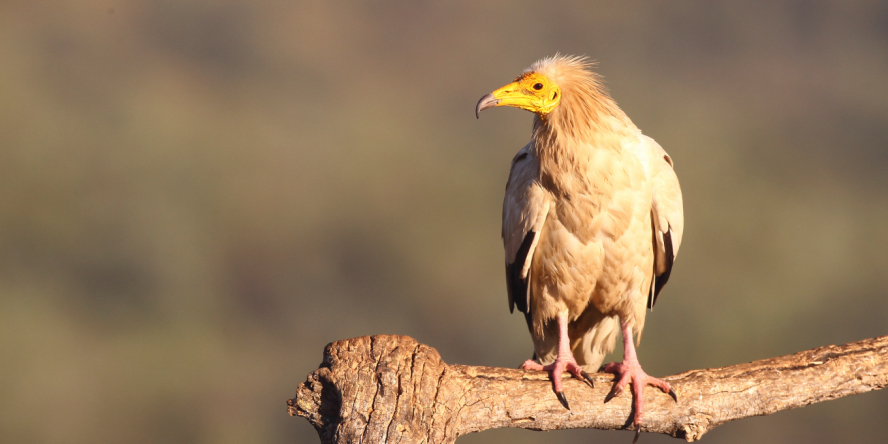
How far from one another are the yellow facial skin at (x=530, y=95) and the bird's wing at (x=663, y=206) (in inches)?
23.5

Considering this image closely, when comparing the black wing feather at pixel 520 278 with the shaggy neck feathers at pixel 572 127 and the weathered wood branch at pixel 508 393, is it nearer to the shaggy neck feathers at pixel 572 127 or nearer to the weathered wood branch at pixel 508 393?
the shaggy neck feathers at pixel 572 127

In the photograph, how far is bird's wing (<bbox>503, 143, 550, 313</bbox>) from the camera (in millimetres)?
3594

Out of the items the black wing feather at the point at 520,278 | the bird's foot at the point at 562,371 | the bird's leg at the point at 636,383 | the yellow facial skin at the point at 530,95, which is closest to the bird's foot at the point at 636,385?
the bird's leg at the point at 636,383

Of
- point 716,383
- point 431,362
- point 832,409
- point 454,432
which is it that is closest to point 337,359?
point 431,362

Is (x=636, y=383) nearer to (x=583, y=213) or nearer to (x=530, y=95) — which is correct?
(x=583, y=213)

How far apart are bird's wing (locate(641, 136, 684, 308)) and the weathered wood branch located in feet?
2.47

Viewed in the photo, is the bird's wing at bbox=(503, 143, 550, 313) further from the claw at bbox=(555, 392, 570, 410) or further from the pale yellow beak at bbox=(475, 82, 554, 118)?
the claw at bbox=(555, 392, 570, 410)

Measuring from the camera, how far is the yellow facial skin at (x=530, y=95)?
3.31 meters

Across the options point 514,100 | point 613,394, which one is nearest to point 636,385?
point 613,394

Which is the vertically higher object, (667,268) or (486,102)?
(667,268)

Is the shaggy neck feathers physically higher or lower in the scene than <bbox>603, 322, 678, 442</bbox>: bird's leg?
higher

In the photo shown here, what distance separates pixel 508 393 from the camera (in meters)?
3.10

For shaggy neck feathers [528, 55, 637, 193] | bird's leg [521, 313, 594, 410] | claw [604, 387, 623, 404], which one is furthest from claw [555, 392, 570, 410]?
shaggy neck feathers [528, 55, 637, 193]

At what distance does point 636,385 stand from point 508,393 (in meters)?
0.62
